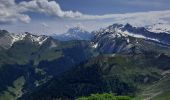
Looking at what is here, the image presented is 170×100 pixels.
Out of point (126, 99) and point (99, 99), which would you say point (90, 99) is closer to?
point (99, 99)

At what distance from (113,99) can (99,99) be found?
9335 mm

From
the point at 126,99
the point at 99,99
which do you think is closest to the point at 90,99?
the point at 99,99

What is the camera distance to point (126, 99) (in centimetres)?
16500

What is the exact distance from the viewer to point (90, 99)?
569 feet

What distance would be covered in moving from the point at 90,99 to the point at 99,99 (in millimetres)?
3912

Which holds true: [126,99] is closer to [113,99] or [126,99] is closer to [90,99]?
[113,99]

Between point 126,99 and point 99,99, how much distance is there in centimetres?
1234

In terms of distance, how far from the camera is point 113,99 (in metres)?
164

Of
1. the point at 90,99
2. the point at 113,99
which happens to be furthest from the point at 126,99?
the point at 90,99

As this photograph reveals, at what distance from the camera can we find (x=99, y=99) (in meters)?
172
